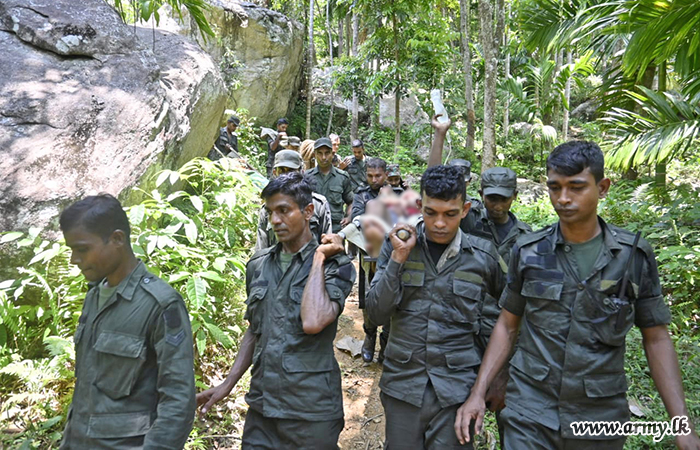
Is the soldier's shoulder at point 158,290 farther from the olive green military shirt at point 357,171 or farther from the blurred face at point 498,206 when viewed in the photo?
the olive green military shirt at point 357,171

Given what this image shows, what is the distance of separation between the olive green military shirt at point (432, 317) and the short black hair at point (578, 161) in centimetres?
64

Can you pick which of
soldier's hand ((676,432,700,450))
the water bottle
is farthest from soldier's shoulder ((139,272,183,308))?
the water bottle

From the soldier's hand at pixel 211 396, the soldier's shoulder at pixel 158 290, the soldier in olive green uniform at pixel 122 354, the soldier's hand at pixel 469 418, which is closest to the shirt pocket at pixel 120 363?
the soldier in olive green uniform at pixel 122 354

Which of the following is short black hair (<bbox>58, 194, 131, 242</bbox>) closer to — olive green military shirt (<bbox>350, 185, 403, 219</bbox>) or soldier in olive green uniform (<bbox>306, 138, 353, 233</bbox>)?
olive green military shirt (<bbox>350, 185, 403, 219</bbox>)

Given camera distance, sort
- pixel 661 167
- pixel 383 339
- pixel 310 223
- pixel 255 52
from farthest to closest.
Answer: pixel 255 52
pixel 661 167
pixel 383 339
pixel 310 223

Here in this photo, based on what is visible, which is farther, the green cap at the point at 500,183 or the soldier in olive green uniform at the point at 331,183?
the soldier in olive green uniform at the point at 331,183

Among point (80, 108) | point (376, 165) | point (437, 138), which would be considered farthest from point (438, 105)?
point (80, 108)

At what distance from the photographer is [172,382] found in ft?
5.78

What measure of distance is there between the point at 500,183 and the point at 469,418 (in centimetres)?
191

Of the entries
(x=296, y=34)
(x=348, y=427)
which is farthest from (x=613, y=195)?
(x=296, y=34)

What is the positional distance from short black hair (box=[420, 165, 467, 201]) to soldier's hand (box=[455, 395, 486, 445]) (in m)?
1.03

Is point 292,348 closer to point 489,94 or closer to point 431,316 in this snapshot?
point 431,316

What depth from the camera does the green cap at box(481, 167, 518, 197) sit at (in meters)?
3.45

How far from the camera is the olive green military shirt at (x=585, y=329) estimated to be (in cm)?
197
